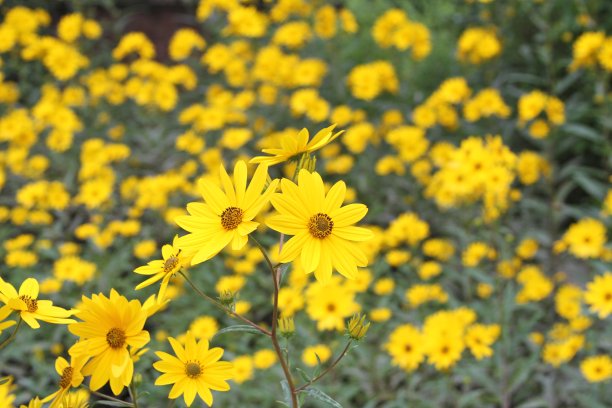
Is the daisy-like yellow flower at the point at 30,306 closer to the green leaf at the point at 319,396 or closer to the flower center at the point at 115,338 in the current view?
the flower center at the point at 115,338

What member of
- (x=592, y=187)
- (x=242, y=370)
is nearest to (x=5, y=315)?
(x=242, y=370)

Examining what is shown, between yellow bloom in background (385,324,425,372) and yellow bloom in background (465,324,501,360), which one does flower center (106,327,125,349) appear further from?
yellow bloom in background (465,324,501,360)

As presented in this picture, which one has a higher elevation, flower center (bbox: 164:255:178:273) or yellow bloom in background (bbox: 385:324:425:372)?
flower center (bbox: 164:255:178:273)

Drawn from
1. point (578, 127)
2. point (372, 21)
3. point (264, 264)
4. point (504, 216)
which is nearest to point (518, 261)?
point (504, 216)

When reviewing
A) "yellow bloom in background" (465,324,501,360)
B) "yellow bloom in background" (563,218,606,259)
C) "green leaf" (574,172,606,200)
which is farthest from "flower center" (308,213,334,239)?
"green leaf" (574,172,606,200)

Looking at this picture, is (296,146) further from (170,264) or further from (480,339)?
(480,339)

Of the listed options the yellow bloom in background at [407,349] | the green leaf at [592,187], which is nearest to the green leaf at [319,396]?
the yellow bloom in background at [407,349]
